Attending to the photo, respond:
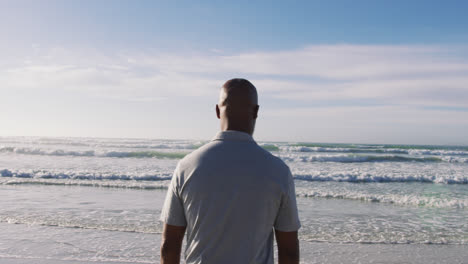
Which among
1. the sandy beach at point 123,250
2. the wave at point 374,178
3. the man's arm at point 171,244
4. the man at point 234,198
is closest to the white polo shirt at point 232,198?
the man at point 234,198

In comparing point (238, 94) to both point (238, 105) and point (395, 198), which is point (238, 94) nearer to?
point (238, 105)

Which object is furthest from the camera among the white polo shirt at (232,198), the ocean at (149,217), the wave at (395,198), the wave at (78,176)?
the wave at (78,176)

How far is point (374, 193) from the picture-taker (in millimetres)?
13070

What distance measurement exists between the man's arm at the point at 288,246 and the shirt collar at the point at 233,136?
0.50m

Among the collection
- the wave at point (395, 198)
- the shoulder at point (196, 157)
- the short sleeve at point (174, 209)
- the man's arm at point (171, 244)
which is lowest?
the wave at point (395, 198)

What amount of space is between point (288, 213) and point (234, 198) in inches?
12.0

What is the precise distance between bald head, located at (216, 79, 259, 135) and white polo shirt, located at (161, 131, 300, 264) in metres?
0.09

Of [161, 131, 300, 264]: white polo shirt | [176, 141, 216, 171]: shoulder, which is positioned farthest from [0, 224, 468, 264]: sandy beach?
[176, 141, 216, 171]: shoulder

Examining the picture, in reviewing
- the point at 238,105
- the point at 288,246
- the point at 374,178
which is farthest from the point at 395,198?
the point at 238,105

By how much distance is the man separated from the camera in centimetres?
167

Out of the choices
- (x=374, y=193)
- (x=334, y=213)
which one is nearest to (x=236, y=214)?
(x=334, y=213)

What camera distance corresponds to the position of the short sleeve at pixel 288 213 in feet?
5.79

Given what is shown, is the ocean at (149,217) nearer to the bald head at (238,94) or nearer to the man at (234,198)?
the man at (234,198)

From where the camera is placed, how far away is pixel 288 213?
1.81 metres
